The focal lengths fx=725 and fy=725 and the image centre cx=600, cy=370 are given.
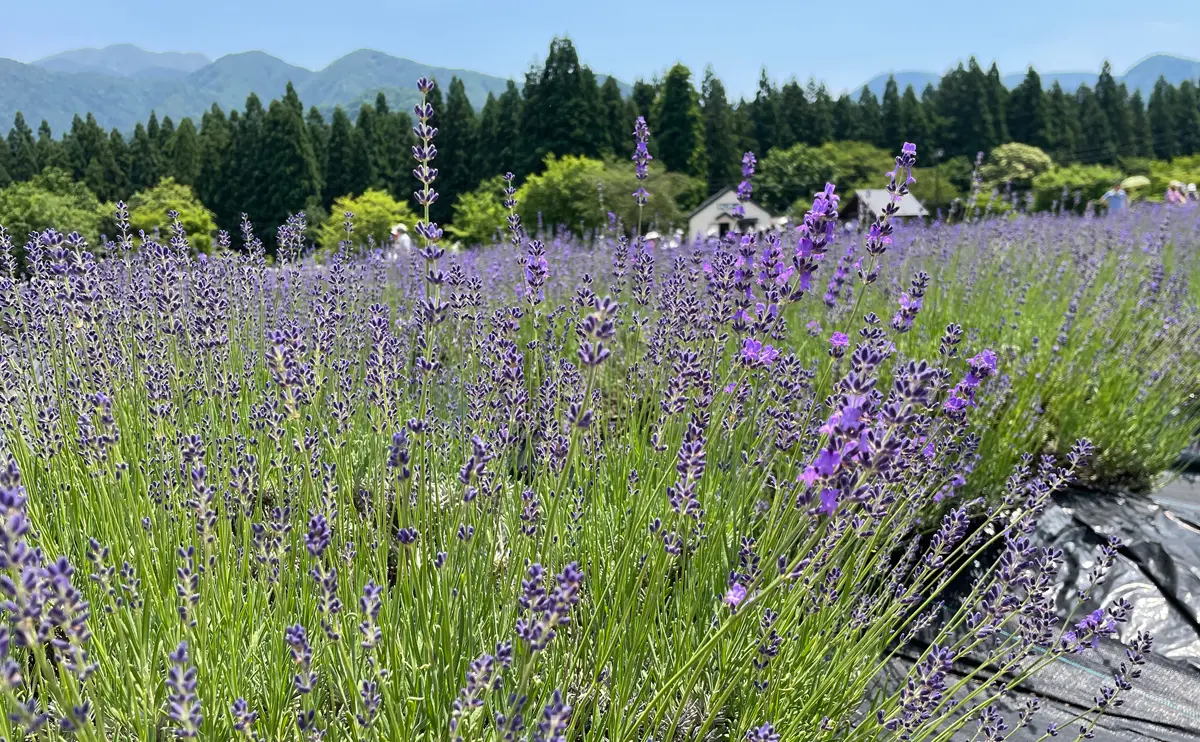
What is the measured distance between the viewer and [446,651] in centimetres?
153

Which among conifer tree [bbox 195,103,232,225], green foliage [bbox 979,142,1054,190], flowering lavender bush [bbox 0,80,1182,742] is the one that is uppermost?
green foliage [bbox 979,142,1054,190]

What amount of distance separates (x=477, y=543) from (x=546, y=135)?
123 feet

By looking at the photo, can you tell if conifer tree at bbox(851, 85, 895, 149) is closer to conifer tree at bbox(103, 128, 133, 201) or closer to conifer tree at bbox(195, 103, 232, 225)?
conifer tree at bbox(195, 103, 232, 225)

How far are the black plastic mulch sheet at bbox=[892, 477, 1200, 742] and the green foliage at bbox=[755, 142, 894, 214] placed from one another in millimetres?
40936

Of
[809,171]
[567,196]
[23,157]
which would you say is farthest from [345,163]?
[809,171]

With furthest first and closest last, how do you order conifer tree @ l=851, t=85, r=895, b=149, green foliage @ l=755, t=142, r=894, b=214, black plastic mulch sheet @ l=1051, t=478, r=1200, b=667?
1. conifer tree @ l=851, t=85, r=895, b=149
2. green foliage @ l=755, t=142, r=894, b=214
3. black plastic mulch sheet @ l=1051, t=478, r=1200, b=667

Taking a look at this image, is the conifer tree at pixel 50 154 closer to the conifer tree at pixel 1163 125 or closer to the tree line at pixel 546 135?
the tree line at pixel 546 135

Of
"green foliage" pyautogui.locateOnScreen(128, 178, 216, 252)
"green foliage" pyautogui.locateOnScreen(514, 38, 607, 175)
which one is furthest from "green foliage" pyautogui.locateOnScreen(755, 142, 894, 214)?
"green foliage" pyautogui.locateOnScreen(128, 178, 216, 252)

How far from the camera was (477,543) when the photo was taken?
6.01 ft

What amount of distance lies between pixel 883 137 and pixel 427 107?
56671 mm

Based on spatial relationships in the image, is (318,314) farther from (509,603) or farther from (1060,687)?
(1060,687)

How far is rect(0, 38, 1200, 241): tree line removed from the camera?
3694 cm

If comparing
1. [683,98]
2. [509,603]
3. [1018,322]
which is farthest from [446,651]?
[683,98]

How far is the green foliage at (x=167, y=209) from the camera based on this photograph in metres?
30.8
